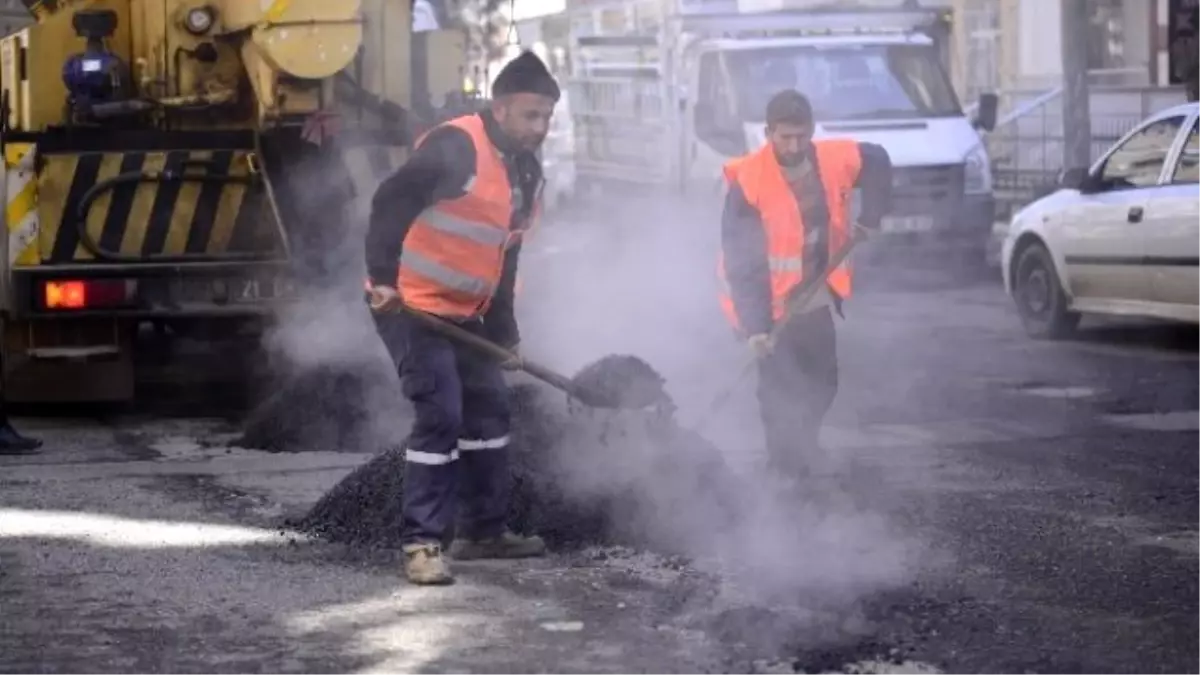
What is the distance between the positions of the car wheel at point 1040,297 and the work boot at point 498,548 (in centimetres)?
798

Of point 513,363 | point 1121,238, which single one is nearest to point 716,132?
point 1121,238

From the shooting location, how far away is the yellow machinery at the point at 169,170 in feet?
37.3

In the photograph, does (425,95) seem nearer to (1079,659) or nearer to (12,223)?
(12,223)

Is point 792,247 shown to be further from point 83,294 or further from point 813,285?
point 83,294

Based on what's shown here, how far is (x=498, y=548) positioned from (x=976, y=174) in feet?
40.7

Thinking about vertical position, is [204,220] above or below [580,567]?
above

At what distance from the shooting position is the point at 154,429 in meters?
11.6

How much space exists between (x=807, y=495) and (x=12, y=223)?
4515 mm

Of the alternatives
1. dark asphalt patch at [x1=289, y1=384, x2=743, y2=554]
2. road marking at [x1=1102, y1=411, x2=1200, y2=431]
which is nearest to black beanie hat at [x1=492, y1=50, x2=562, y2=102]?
dark asphalt patch at [x1=289, y1=384, x2=743, y2=554]

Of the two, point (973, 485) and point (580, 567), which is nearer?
point (580, 567)

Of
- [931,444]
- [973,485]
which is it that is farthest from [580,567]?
[931,444]

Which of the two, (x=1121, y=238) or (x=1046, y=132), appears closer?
(x=1121, y=238)

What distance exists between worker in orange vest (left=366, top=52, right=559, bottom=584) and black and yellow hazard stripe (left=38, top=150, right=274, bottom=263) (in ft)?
13.4

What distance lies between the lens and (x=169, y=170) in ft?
38.3
